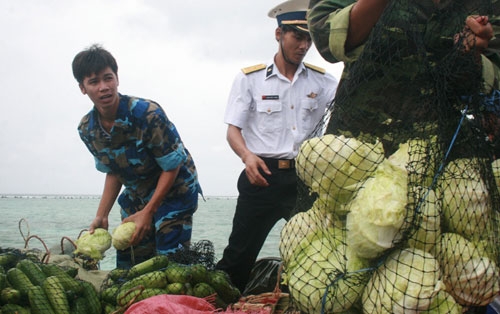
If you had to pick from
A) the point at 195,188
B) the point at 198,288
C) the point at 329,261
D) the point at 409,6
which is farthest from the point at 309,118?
the point at 329,261

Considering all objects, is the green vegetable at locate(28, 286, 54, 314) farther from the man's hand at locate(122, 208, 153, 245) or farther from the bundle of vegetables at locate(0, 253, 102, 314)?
the man's hand at locate(122, 208, 153, 245)

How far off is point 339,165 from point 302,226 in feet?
0.95

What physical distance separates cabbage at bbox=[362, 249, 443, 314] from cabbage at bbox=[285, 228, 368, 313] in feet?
0.24

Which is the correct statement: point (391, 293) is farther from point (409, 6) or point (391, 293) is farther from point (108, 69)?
point (108, 69)

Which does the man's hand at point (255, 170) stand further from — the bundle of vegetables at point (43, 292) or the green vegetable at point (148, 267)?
the bundle of vegetables at point (43, 292)

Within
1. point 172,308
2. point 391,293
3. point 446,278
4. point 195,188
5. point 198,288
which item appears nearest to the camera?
point 391,293

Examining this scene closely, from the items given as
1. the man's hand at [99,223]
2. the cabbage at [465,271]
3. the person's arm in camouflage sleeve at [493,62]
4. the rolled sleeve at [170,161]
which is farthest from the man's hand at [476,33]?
the man's hand at [99,223]

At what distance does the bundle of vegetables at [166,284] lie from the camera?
266 cm

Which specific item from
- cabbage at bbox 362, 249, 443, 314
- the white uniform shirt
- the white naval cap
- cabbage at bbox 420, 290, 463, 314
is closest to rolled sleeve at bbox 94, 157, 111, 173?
the white uniform shirt

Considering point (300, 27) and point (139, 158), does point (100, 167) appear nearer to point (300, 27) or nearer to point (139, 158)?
point (139, 158)

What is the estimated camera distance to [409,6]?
1.87 m

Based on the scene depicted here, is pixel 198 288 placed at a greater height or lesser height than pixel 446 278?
lesser

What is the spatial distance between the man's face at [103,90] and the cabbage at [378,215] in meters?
2.74

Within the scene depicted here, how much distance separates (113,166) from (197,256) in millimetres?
1359
